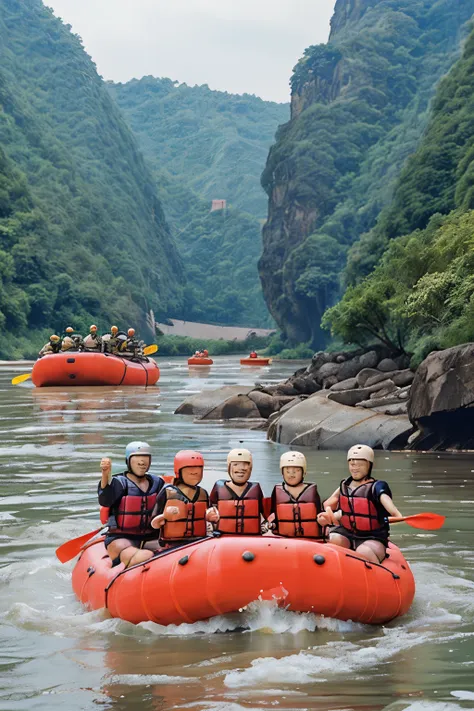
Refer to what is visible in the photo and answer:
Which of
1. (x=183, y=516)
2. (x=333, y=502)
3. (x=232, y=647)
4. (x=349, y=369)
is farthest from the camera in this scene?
(x=349, y=369)

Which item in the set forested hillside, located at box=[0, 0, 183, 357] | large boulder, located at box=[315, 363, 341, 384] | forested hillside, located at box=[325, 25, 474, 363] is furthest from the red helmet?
forested hillside, located at box=[0, 0, 183, 357]

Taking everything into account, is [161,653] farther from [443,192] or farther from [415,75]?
[415,75]

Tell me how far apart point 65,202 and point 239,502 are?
371ft

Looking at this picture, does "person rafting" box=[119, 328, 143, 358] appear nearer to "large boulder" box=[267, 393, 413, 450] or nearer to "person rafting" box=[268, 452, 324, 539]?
"large boulder" box=[267, 393, 413, 450]

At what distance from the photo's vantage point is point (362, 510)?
9.73 metres

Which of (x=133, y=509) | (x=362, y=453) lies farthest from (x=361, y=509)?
(x=133, y=509)

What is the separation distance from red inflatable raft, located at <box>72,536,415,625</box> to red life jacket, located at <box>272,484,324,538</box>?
512 millimetres

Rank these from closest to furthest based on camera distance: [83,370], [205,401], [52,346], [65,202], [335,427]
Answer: [335,427] < [205,401] < [83,370] < [52,346] < [65,202]

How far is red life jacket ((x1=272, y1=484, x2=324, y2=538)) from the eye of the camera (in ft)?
31.1

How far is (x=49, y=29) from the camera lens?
6683 inches

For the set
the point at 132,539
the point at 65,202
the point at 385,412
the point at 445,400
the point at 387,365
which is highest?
the point at 65,202

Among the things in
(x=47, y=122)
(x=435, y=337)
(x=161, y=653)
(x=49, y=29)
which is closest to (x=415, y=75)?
(x=47, y=122)

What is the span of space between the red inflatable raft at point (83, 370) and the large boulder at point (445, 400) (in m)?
21.5

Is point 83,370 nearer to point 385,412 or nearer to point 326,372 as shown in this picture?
point 326,372
